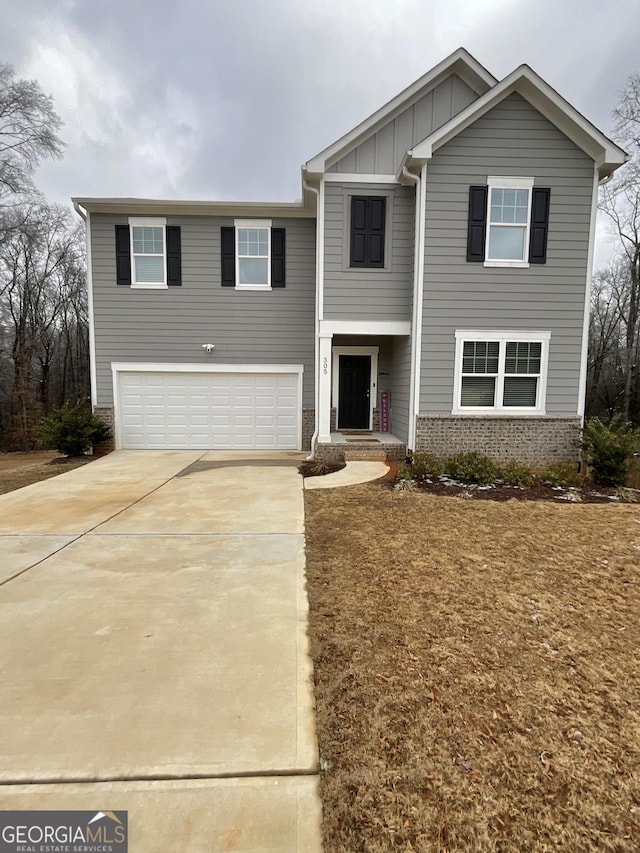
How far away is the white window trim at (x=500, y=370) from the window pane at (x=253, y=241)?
17.0ft

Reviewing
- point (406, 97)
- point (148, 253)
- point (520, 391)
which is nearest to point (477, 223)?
point (406, 97)

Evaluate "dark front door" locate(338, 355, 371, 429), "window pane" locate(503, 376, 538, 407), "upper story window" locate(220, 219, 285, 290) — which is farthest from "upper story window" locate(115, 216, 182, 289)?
"window pane" locate(503, 376, 538, 407)

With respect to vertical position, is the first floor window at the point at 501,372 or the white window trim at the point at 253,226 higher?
the white window trim at the point at 253,226

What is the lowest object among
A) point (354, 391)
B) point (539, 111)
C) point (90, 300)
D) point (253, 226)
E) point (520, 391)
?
point (354, 391)

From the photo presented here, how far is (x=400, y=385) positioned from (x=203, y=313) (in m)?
5.03

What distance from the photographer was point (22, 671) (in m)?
2.69

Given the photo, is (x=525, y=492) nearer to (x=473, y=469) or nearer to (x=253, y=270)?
(x=473, y=469)

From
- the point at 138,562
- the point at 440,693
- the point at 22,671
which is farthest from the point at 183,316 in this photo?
the point at 440,693

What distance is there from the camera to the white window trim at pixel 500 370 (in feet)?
29.0

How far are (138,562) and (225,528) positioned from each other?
119 cm

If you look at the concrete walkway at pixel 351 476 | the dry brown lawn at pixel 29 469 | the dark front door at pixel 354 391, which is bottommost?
the dry brown lawn at pixel 29 469

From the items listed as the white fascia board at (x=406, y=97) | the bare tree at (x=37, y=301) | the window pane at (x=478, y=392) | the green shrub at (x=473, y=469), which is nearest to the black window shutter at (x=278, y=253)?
the white fascia board at (x=406, y=97)

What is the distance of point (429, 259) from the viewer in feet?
28.3

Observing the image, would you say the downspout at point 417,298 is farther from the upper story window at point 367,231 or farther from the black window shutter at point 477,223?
the black window shutter at point 477,223
